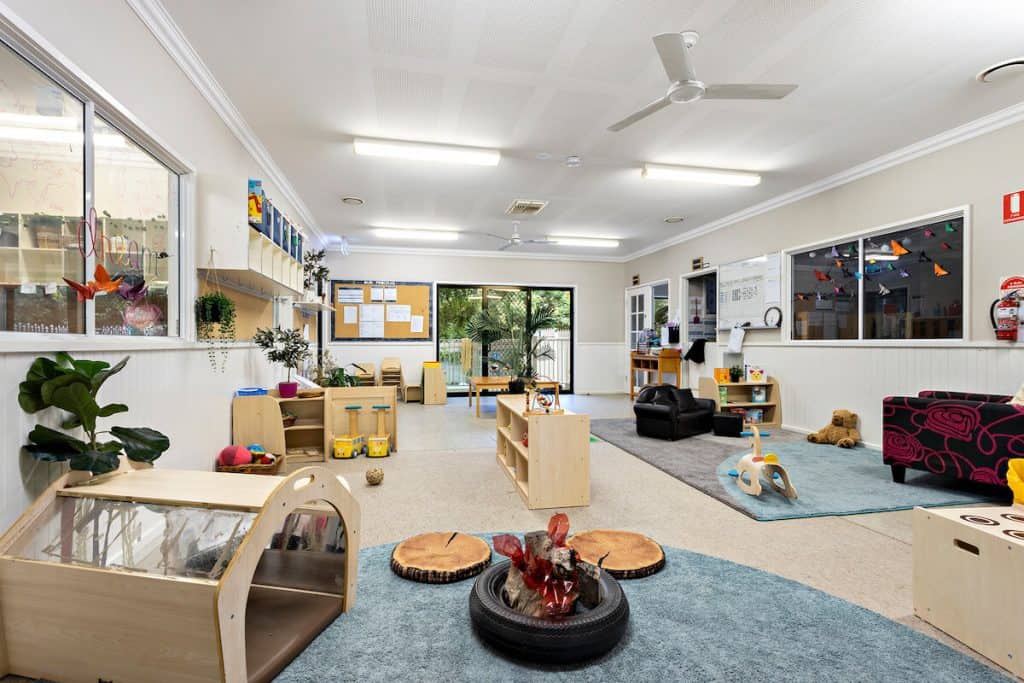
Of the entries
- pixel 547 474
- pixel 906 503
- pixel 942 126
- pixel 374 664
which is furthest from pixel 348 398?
pixel 942 126

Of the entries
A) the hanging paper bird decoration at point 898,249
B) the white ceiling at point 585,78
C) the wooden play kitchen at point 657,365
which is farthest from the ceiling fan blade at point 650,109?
the wooden play kitchen at point 657,365

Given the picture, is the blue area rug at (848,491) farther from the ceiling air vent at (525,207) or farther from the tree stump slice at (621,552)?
the ceiling air vent at (525,207)

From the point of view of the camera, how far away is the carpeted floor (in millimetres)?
3139

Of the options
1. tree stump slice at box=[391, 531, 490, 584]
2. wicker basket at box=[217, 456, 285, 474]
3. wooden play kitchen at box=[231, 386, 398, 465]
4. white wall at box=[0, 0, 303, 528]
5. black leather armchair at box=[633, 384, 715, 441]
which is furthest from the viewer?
black leather armchair at box=[633, 384, 715, 441]

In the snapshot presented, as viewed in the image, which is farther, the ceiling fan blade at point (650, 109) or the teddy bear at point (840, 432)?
the teddy bear at point (840, 432)

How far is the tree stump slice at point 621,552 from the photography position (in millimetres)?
2193

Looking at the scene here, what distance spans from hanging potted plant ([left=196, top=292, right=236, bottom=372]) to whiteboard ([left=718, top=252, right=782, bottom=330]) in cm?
588

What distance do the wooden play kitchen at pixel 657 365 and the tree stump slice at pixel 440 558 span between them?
6218 mm

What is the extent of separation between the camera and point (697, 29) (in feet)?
8.96

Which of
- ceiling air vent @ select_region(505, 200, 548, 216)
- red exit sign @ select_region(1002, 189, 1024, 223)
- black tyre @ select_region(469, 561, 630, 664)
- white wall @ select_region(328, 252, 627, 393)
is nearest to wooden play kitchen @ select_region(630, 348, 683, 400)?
white wall @ select_region(328, 252, 627, 393)

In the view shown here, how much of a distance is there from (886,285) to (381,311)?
23.9 feet

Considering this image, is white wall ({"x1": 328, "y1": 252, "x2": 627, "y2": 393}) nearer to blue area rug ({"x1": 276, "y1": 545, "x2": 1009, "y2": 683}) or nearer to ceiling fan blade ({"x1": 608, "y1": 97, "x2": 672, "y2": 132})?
ceiling fan blade ({"x1": 608, "y1": 97, "x2": 672, "y2": 132})

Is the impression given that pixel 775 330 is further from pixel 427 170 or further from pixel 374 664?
pixel 374 664

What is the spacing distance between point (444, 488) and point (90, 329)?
2275 millimetres
